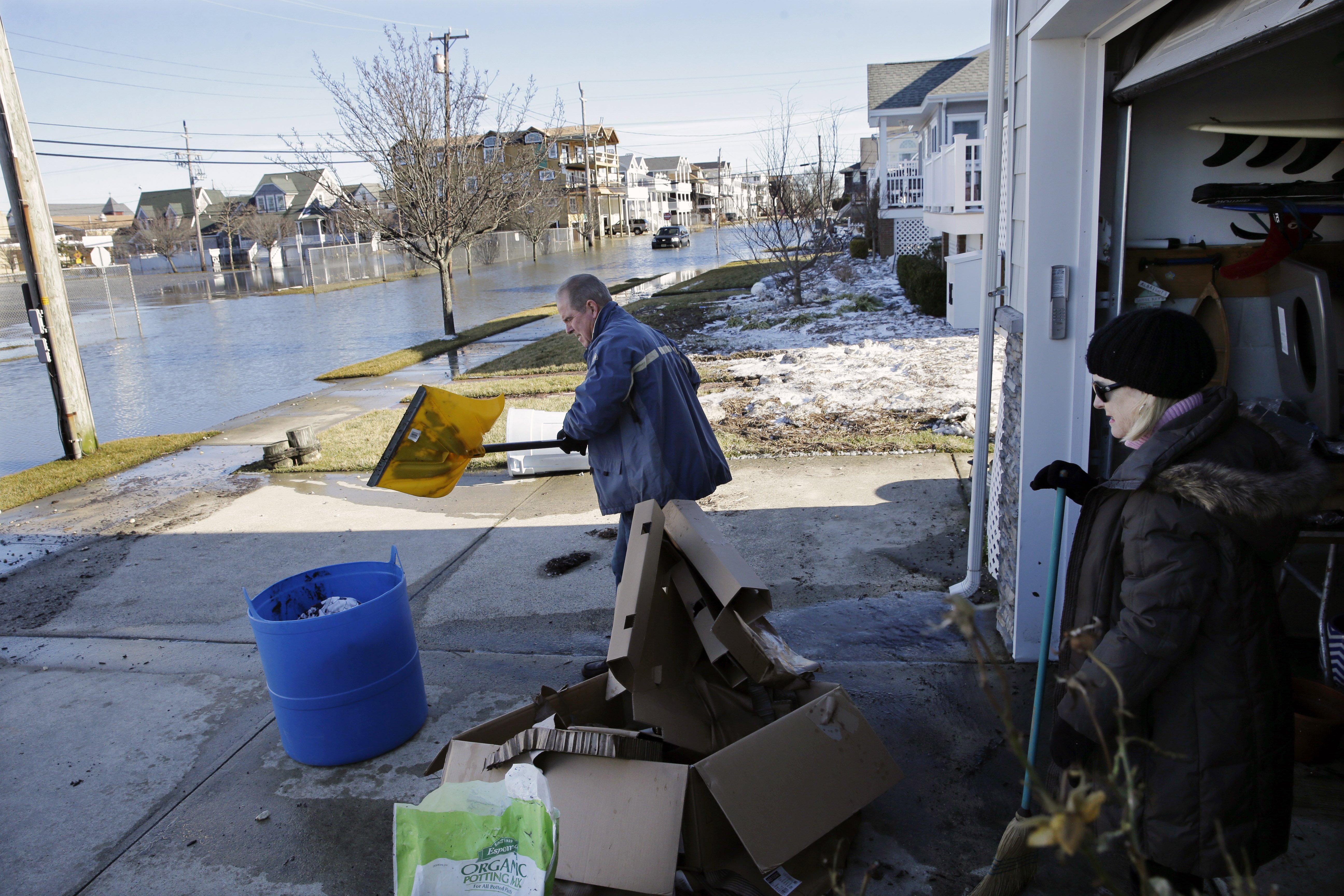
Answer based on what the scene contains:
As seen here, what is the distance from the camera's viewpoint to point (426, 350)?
15289 mm

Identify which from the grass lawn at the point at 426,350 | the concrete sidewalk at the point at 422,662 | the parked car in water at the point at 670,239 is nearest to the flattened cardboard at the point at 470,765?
the concrete sidewalk at the point at 422,662

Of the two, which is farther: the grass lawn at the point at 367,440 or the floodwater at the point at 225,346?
the floodwater at the point at 225,346

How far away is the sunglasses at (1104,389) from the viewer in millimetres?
2051

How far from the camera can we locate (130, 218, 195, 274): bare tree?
53.1 metres

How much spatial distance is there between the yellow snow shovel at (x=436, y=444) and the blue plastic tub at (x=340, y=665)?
1.12 ft

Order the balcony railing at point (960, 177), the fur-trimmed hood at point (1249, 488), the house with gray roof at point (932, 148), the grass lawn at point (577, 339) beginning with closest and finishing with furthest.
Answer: the fur-trimmed hood at point (1249, 488) < the grass lawn at point (577, 339) < the balcony railing at point (960, 177) < the house with gray roof at point (932, 148)

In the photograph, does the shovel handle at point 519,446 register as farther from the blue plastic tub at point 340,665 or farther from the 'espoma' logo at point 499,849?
the 'espoma' logo at point 499,849

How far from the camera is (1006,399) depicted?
13.0 feet

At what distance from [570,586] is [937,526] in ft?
7.59

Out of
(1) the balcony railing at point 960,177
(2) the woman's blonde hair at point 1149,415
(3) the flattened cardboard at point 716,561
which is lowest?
(3) the flattened cardboard at point 716,561

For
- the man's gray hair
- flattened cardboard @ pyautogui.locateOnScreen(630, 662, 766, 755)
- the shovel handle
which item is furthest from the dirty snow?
flattened cardboard @ pyautogui.locateOnScreen(630, 662, 766, 755)

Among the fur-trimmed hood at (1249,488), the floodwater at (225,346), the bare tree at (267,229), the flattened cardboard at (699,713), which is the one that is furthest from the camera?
the bare tree at (267,229)

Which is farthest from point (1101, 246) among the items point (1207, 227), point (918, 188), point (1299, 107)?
point (918, 188)

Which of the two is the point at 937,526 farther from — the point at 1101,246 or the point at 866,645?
the point at 1101,246
